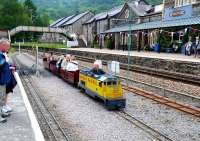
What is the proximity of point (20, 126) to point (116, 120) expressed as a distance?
477 centimetres

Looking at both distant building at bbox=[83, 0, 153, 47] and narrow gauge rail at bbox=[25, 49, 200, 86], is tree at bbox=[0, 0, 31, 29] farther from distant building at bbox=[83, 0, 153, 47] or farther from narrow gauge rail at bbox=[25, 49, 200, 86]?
narrow gauge rail at bbox=[25, 49, 200, 86]

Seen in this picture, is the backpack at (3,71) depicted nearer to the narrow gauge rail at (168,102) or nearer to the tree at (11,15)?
the narrow gauge rail at (168,102)

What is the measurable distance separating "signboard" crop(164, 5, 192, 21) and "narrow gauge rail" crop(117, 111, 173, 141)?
24.2m

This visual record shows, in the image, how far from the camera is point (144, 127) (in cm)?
1145

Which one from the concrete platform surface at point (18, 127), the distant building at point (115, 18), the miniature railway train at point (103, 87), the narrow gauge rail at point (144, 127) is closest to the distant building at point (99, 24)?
the distant building at point (115, 18)

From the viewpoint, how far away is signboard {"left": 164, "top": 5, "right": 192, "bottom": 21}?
35250 mm

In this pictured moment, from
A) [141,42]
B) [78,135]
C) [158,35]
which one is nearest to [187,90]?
[78,135]

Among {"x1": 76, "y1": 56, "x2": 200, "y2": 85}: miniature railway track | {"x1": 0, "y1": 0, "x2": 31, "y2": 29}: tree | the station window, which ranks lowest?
{"x1": 76, "y1": 56, "x2": 200, "y2": 85}: miniature railway track

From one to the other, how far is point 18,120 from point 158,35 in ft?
98.8

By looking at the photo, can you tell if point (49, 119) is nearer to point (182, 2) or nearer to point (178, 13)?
point (178, 13)

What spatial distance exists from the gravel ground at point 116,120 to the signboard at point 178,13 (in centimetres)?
2048

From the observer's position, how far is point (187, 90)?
59.2 feet

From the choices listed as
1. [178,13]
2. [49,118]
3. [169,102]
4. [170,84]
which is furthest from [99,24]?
[49,118]

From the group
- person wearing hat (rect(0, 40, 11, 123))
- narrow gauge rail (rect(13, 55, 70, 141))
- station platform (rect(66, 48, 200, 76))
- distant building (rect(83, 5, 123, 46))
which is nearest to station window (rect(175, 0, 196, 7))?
station platform (rect(66, 48, 200, 76))
